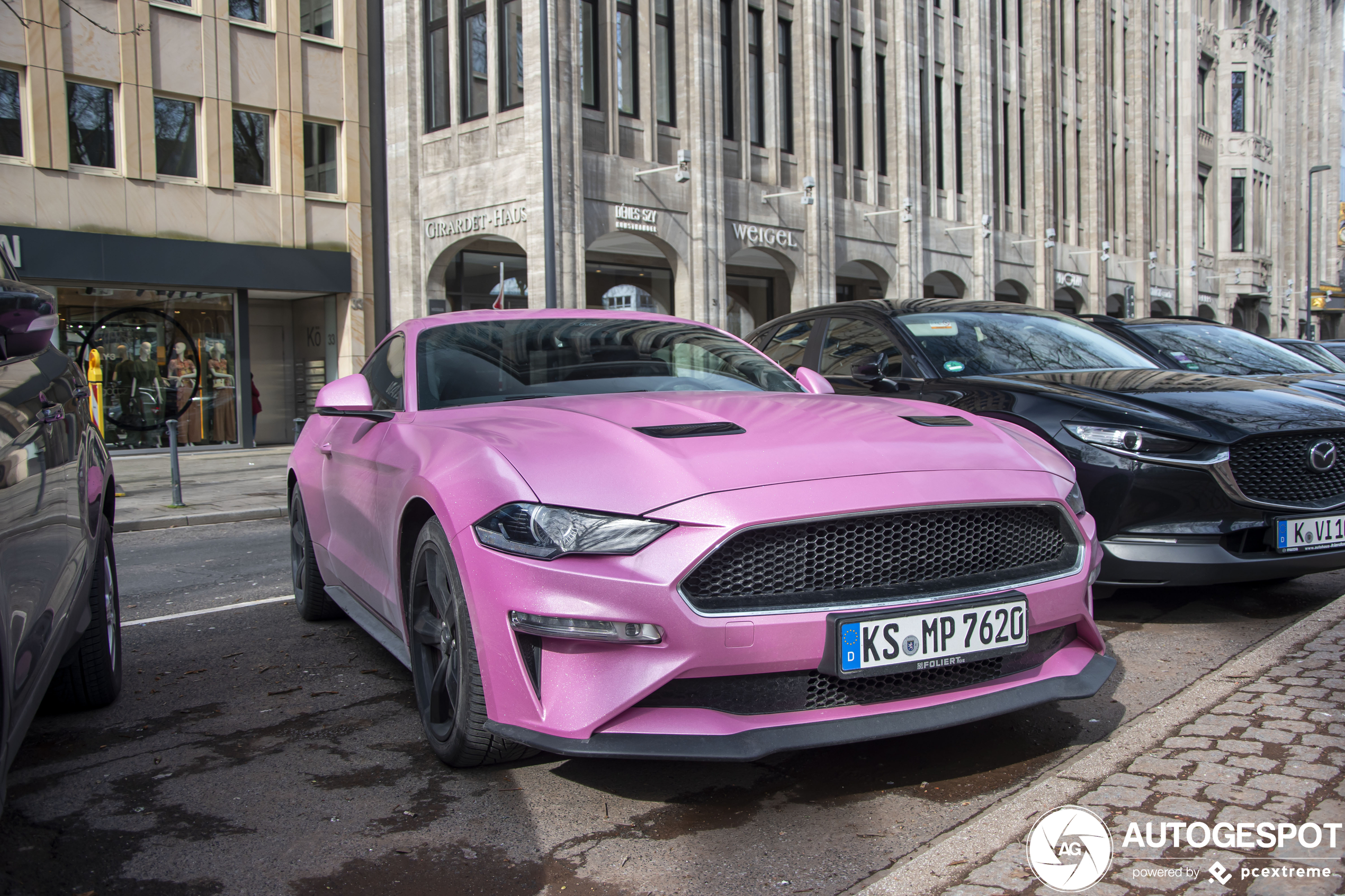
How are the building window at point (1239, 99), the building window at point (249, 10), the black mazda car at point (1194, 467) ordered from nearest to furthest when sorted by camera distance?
the black mazda car at point (1194, 467)
the building window at point (249, 10)
the building window at point (1239, 99)

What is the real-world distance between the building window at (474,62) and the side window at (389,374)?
59.3 ft

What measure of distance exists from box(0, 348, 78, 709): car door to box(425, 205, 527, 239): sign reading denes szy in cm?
1819

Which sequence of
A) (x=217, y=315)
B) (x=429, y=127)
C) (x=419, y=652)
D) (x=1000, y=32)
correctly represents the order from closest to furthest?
(x=419, y=652)
(x=217, y=315)
(x=429, y=127)
(x=1000, y=32)

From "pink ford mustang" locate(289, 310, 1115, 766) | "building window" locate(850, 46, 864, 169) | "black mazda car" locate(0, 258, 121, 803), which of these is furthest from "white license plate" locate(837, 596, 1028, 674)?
"building window" locate(850, 46, 864, 169)

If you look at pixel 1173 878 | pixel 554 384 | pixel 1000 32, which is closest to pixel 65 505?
pixel 554 384

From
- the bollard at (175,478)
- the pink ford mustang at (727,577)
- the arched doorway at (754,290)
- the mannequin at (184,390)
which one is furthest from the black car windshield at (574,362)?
the arched doorway at (754,290)

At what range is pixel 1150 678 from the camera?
13.2ft

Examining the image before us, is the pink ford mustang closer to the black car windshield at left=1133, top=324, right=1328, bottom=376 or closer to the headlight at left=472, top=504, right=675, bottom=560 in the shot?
the headlight at left=472, top=504, right=675, bottom=560

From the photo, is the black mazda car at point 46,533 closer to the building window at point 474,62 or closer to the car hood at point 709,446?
the car hood at point 709,446

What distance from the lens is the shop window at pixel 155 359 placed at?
65.1 feet

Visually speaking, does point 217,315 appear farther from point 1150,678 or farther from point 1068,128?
point 1068,128

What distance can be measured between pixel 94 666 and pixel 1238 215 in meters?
56.6

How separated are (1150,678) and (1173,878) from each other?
6.18 feet

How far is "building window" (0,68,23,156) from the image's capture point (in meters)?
18.2
